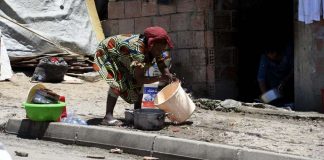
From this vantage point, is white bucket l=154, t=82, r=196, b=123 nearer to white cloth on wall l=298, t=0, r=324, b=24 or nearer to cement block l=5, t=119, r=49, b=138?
cement block l=5, t=119, r=49, b=138

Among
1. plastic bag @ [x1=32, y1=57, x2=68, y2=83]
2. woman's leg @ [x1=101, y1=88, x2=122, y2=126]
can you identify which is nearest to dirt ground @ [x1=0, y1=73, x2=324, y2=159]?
woman's leg @ [x1=101, y1=88, x2=122, y2=126]

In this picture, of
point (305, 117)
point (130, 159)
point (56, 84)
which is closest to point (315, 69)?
point (305, 117)

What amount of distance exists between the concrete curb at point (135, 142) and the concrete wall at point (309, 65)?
3146 mm

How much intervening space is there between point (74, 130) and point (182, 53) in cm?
354

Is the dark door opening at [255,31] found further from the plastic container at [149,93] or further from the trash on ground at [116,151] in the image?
the trash on ground at [116,151]

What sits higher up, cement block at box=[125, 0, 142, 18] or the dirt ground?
cement block at box=[125, 0, 142, 18]

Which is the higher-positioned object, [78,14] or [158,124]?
[78,14]

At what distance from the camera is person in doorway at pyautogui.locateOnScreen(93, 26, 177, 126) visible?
7066mm

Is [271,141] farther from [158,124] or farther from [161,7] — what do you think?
[161,7]

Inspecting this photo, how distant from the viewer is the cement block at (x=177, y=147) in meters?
6.20

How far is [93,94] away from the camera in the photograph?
10.9 m

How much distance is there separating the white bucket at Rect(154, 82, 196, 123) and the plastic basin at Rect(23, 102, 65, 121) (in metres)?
1.16

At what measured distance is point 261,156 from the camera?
5.77 metres

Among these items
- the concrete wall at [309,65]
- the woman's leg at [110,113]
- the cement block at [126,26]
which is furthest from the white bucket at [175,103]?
the cement block at [126,26]
